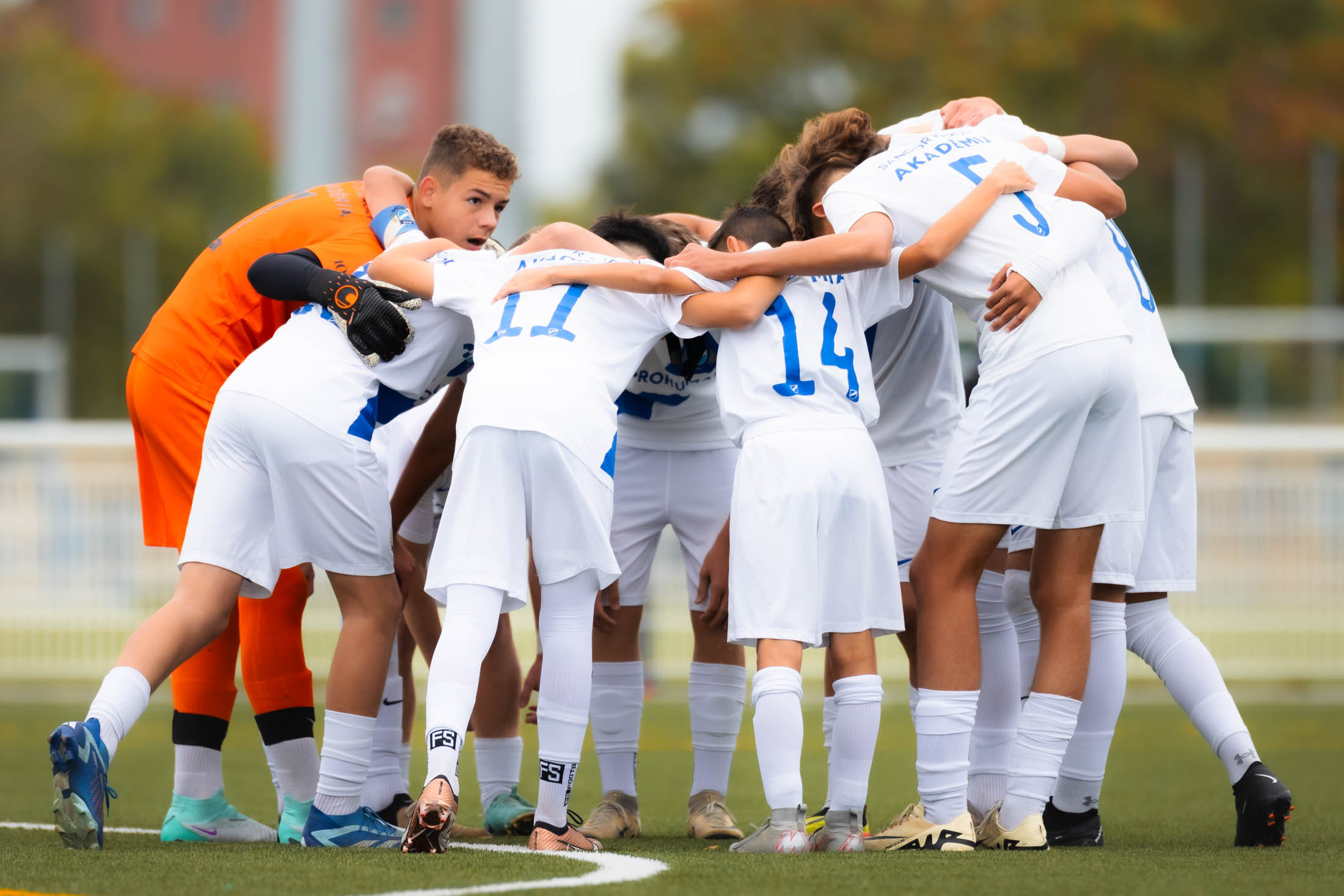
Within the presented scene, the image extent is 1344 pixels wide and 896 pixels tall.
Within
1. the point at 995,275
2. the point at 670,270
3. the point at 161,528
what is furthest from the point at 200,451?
the point at 995,275

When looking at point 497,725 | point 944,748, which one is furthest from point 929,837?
point 497,725

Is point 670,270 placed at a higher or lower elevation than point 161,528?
higher

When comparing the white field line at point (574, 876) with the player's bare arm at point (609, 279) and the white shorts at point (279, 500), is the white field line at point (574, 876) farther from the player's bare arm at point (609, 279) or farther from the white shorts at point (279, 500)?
the player's bare arm at point (609, 279)

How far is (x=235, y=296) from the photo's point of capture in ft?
15.0

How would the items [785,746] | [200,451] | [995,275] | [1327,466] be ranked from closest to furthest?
[785,746] → [995,275] → [200,451] → [1327,466]

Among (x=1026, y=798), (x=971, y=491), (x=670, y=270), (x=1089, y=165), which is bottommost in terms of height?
(x=1026, y=798)

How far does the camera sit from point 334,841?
402 centimetres

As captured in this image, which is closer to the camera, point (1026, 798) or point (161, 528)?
point (1026, 798)

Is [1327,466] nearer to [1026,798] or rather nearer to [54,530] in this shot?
[1026,798]

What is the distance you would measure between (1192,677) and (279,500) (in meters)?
2.57

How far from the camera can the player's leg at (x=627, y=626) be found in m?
4.68

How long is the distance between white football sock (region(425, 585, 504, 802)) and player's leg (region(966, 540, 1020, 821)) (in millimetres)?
1459

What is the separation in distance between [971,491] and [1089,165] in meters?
1.23

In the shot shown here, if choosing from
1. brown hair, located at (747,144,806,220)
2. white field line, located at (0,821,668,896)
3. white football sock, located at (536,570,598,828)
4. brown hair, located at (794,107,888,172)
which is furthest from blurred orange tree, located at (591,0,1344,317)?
white field line, located at (0,821,668,896)
